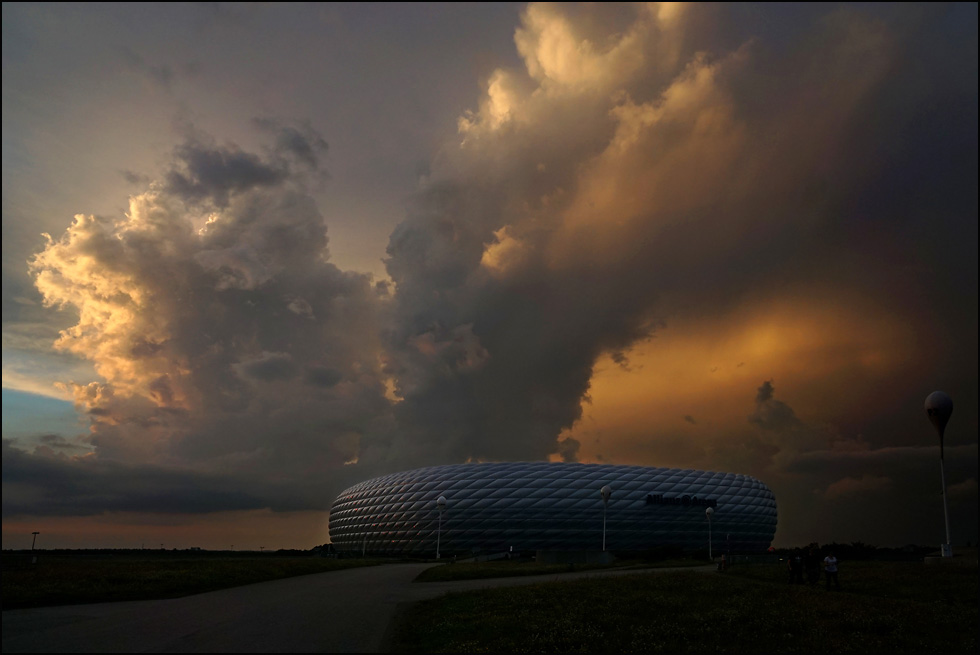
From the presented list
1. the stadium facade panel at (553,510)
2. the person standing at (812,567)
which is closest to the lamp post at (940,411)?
the person standing at (812,567)

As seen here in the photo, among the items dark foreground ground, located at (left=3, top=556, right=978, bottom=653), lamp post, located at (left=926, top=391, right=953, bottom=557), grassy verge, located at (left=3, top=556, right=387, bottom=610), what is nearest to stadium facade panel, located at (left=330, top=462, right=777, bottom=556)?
lamp post, located at (left=926, top=391, right=953, bottom=557)

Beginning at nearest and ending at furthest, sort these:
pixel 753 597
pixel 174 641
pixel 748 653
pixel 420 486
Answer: pixel 174 641 → pixel 748 653 → pixel 753 597 → pixel 420 486

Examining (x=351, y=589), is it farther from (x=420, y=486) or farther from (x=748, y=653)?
(x=420, y=486)

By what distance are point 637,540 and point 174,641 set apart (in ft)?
237

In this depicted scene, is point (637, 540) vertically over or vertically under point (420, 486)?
under

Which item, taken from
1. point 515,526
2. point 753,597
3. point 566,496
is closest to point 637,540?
point 566,496

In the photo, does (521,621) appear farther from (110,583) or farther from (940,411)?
(940,411)

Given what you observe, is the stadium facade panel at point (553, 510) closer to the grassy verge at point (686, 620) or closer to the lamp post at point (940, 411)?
the lamp post at point (940, 411)

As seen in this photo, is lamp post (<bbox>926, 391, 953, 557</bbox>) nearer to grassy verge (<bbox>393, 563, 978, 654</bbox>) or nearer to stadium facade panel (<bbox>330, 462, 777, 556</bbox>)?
grassy verge (<bbox>393, 563, 978, 654</bbox>)

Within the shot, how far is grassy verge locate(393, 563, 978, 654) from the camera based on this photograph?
1417cm

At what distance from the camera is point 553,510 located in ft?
252

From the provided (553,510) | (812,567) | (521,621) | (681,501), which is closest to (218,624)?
(521,621)

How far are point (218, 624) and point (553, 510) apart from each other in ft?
213

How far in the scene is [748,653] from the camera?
13742 mm
